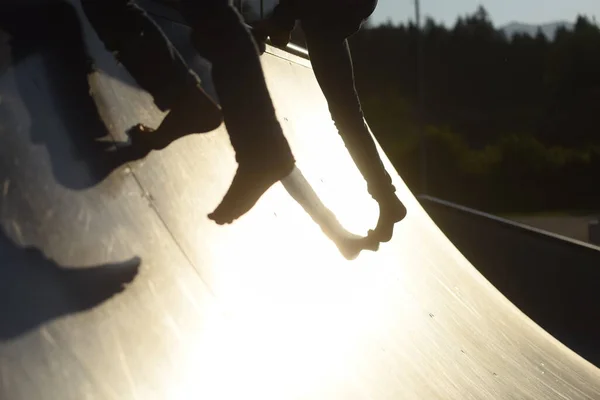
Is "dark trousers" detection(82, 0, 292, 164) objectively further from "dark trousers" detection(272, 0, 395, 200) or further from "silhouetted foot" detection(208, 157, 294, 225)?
"dark trousers" detection(272, 0, 395, 200)

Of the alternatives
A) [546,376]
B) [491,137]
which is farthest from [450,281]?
[491,137]

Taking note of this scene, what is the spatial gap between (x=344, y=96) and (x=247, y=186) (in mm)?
481

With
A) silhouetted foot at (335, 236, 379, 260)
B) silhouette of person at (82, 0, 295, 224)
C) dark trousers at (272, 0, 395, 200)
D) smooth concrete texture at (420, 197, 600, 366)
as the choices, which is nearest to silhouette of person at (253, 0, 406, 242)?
dark trousers at (272, 0, 395, 200)

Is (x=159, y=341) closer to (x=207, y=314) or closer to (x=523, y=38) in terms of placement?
(x=207, y=314)

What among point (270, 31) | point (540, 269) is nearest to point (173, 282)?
point (270, 31)

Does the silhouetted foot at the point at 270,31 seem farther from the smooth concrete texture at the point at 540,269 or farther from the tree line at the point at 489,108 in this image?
the tree line at the point at 489,108

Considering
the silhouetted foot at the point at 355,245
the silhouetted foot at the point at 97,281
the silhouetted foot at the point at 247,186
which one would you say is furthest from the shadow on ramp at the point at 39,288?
the silhouetted foot at the point at 355,245

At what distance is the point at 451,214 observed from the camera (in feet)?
38.0

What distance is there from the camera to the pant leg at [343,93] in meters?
2.38

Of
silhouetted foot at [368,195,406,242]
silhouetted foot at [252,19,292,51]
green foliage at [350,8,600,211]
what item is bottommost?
green foliage at [350,8,600,211]

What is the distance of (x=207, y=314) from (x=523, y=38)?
7830cm

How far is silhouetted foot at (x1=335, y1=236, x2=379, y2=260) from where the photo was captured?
2859 millimetres

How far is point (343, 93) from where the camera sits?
243 centimetres

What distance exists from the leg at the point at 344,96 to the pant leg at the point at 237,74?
16.4 inches
